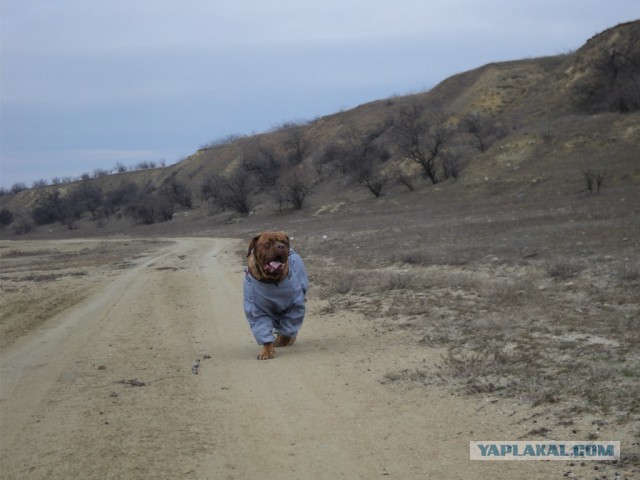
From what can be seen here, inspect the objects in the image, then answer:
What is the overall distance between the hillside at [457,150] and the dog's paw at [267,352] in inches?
1073

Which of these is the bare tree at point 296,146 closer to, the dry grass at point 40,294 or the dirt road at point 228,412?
the dry grass at point 40,294

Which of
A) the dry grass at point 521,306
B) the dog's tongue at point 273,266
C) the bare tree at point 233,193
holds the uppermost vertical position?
the bare tree at point 233,193

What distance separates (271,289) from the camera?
8.67 m

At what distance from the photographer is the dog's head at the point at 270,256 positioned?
8430mm

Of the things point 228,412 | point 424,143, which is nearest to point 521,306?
point 228,412

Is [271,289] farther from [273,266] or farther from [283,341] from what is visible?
[283,341]

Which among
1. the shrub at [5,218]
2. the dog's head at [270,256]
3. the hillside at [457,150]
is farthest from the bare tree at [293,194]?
the shrub at [5,218]

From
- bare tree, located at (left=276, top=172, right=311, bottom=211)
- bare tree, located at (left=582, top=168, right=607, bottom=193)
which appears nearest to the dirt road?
bare tree, located at (left=582, top=168, right=607, bottom=193)

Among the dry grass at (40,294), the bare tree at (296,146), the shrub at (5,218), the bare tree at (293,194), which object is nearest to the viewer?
the dry grass at (40,294)

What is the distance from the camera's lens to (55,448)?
5.41 metres

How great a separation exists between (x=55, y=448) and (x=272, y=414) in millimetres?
1771

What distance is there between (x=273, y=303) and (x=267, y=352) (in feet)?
2.03

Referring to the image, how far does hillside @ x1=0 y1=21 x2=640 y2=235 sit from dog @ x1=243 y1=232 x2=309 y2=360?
26.7m

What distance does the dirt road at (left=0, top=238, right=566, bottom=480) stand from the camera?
488 centimetres
